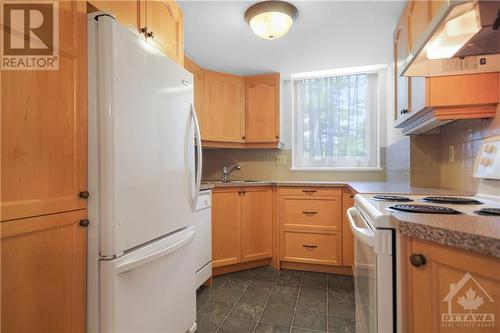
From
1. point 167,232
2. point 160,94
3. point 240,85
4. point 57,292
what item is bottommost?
point 57,292

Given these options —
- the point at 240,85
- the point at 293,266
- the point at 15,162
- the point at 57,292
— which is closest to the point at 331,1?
the point at 240,85

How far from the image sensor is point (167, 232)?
126cm

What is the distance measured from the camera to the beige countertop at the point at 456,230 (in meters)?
0.54

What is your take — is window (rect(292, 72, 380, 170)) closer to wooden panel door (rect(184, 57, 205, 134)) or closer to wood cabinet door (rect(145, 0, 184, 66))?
wooden panel door (rect(184, 57, 205, 134))

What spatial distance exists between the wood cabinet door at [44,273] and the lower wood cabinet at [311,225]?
1.90m

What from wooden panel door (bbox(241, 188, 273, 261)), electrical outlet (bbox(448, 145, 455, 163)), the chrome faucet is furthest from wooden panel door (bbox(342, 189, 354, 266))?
the chrome faucet

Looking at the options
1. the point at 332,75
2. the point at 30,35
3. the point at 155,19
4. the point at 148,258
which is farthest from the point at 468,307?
the point at 332,75

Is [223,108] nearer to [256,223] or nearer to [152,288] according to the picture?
[256,223]

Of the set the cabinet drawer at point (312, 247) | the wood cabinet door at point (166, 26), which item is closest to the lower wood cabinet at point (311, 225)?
the cabinet drawer at point (312, 247)

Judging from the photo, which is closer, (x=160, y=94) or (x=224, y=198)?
(x=160, y=94)

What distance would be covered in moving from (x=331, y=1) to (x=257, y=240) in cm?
212

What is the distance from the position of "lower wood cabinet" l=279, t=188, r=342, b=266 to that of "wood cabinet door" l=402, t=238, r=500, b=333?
173cm

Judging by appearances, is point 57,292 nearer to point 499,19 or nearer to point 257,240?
point 499,19

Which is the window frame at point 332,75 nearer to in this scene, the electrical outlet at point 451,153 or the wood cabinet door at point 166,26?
the electrical outlet at point 451,153
